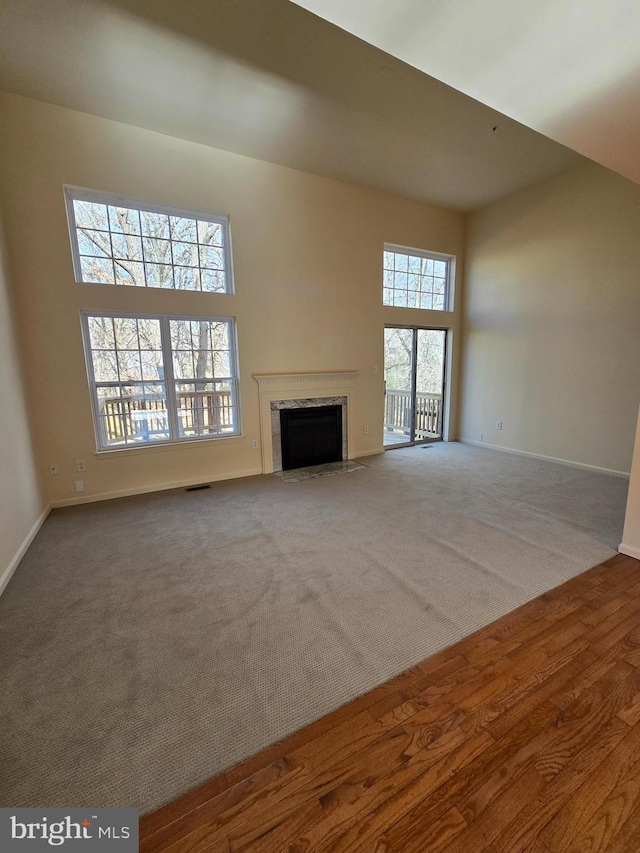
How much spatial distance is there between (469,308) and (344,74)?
3928 millimetres

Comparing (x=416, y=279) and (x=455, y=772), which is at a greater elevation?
(x=416, y=279)

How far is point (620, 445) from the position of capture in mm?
4148

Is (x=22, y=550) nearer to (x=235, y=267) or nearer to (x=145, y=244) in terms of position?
(x=145, y=244)

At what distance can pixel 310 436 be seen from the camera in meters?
4.79

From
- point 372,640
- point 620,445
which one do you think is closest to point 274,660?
Answer: point 372,640

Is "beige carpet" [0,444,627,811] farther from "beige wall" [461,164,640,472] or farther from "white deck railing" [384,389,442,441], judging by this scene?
"white deck railing" [384,389,442,441]

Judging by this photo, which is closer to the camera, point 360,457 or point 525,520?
point 525,520

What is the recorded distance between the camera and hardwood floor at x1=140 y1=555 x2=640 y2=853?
1.01 meters

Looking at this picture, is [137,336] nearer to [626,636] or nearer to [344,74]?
[344,74]

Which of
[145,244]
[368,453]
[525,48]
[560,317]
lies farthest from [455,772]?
[560,317]

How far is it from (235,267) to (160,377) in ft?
4.99

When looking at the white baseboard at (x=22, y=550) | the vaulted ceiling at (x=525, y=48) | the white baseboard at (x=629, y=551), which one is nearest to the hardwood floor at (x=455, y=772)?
the white baseboard at (x=629, y=551)

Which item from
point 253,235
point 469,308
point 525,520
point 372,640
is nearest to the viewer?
point 372,640

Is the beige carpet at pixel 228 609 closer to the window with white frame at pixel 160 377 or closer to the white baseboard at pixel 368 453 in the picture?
the window with white frame at pixel 160 377
